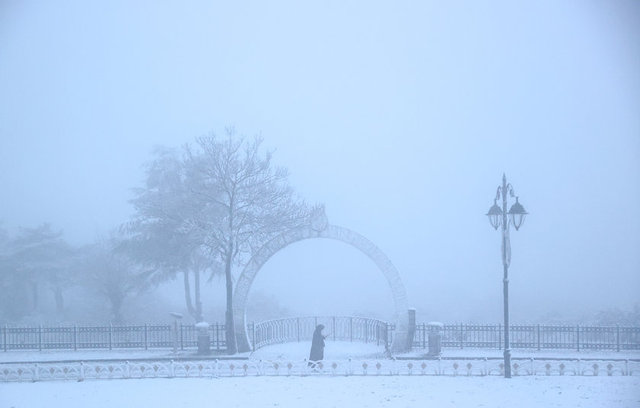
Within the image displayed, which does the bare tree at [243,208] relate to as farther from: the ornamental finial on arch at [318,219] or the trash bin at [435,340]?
the trash bin at [435,340]

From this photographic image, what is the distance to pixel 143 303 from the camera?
130ft

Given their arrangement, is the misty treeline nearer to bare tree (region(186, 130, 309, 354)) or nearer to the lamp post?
bare tree (region(186, 130, 309, 354))

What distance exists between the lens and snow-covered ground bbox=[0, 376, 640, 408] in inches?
491

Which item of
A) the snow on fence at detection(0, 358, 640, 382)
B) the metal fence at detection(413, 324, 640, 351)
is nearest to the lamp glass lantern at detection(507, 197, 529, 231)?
the snow on fence at detection(0, 358, 640, 382)

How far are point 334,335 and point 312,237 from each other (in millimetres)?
6945

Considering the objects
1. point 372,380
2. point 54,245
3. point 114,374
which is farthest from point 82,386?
point 54,245

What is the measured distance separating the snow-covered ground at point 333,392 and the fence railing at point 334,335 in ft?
19.4

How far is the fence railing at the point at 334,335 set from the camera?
66.4 feet

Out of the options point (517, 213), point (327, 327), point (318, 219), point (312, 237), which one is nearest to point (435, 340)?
point (312, 237)

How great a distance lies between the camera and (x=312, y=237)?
20453 millimetres

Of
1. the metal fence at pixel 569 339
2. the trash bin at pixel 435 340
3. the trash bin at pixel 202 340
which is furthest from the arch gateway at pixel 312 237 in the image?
the metal fence at pixel 569 339

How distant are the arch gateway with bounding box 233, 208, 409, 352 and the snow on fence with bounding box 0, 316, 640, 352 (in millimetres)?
828

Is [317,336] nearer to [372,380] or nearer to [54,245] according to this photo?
[372,380]

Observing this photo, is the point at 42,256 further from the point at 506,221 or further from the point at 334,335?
the point at 506,221
